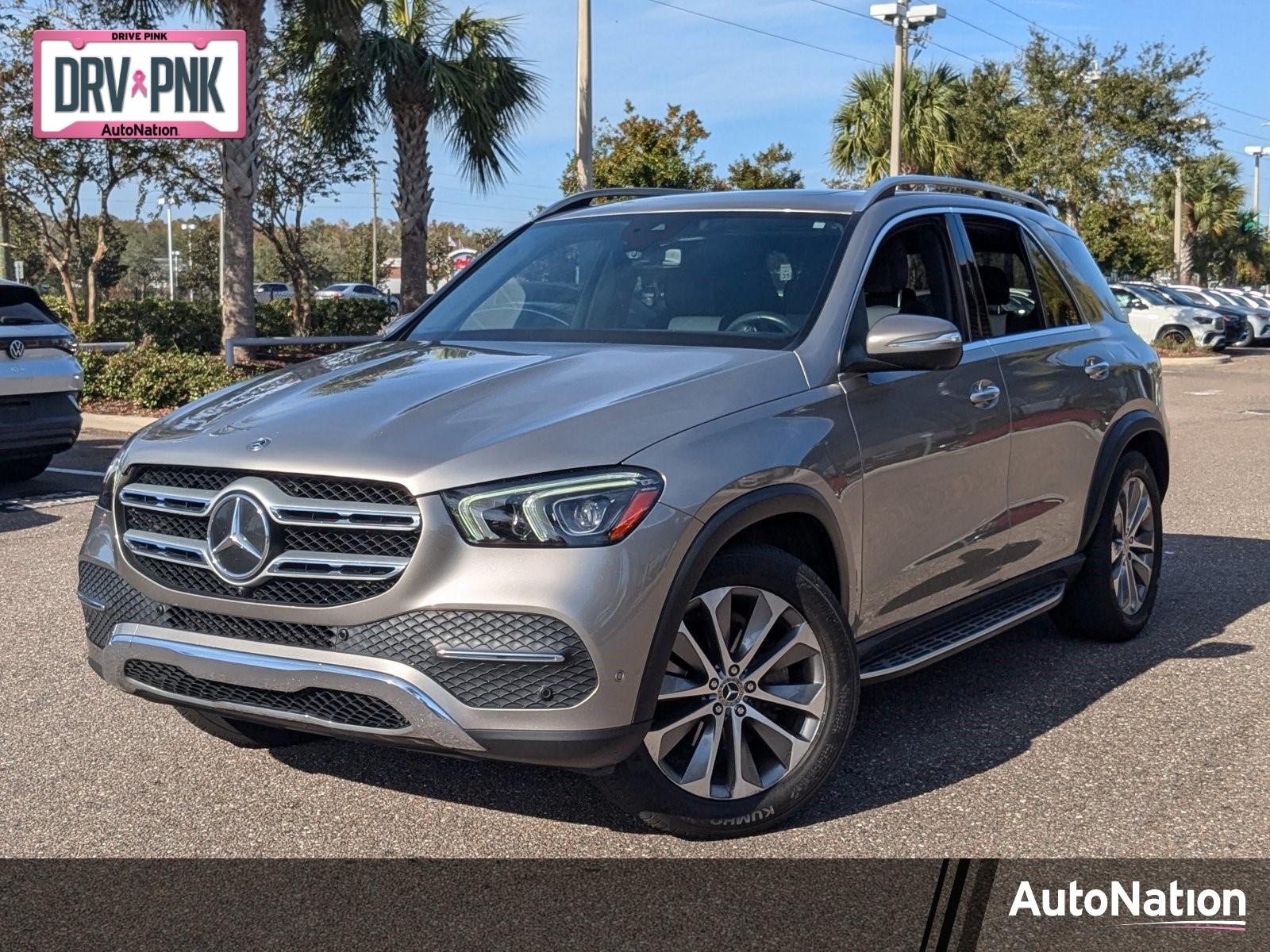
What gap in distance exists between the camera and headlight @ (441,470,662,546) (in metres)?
3.57

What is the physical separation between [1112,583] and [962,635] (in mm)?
1434

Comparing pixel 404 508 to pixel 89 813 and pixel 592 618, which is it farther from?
pixel 89 813

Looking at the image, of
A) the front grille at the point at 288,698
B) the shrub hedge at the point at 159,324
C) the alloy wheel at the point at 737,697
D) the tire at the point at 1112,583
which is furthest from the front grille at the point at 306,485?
the shrub hedge at the point at 159,324

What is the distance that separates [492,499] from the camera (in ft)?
11.7

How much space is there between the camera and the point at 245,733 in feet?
15.6

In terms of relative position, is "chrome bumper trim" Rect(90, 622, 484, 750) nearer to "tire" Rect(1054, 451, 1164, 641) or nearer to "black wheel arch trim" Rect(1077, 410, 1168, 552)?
"black wheel arch trim" Rect(1077, 410, 1168, 552)

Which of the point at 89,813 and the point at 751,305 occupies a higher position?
the point at 751,305

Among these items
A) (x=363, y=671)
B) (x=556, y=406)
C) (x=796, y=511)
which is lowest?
(x=363, y=671)

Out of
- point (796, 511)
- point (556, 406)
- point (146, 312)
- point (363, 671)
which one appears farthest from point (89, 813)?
point (146, 312)

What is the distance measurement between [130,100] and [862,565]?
18.7m

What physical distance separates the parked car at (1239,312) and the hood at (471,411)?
35.2m

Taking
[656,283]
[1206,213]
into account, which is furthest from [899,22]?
[1206,213]

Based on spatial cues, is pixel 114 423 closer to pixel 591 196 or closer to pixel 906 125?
pixel 591 196

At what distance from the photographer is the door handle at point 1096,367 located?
5.96 m
